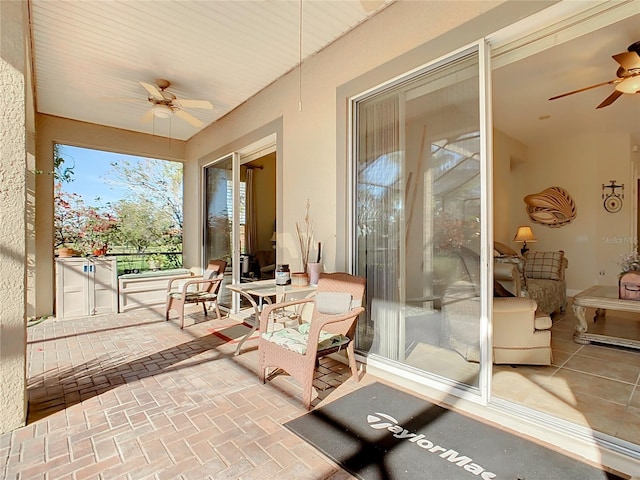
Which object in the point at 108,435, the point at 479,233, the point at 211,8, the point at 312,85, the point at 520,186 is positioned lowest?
the point at 108,435

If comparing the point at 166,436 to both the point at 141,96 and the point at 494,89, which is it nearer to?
the point at 141,96

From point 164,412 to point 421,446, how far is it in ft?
5.98

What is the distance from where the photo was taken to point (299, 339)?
2.67 m

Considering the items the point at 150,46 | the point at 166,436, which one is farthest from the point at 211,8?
the point at 166,436

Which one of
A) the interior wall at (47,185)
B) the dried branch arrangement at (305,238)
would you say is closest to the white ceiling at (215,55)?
the interior wall at (47,185)

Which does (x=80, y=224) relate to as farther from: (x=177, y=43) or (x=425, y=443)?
(x=425, y=443)

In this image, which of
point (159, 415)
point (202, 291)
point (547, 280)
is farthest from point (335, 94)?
point (547, 280)

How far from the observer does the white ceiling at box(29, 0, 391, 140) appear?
2.97m

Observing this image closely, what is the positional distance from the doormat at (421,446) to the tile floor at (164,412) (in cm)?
15

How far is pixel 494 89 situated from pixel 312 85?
2597 millimetres

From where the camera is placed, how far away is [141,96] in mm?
4910

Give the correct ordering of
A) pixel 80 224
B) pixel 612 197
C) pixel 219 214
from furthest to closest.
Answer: pixel 612 197 → pixel 219 214 → pixel 80 224

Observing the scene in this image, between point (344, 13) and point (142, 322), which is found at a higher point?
point (344, 13)

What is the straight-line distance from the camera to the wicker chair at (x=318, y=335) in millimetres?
2408
